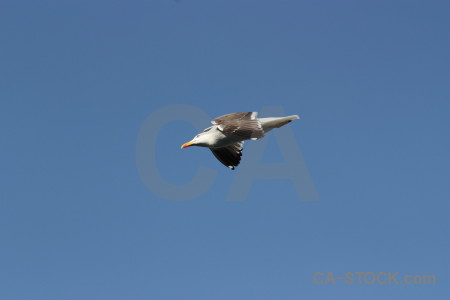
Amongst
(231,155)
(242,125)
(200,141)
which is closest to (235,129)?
(242,125)

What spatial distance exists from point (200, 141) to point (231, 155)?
3225 millimetres

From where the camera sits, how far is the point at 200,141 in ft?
88.7

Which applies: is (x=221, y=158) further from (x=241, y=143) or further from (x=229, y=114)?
(x=229, y=114)

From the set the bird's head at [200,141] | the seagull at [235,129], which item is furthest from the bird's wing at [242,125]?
the bird's head at [200,141]

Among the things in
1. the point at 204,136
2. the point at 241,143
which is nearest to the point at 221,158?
the point at 241,143

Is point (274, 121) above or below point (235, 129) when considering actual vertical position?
above

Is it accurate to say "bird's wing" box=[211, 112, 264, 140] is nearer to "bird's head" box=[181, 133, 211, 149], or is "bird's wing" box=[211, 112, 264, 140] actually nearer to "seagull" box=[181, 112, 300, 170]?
"seagull" box=[181, 112, 300, 170]

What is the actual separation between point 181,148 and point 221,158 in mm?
3225

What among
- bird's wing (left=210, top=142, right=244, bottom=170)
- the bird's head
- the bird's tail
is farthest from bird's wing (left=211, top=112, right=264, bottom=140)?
bird's wing (left=210, top=142, right=244, bottom=170)

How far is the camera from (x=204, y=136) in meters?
27.1

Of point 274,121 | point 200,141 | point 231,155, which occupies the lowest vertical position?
point 200,141

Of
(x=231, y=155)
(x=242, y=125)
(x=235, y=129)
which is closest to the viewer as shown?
(x=235, y=129)

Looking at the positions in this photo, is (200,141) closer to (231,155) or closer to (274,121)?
(274,121)

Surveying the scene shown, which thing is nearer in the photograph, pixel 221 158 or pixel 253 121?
pixel 253 121
